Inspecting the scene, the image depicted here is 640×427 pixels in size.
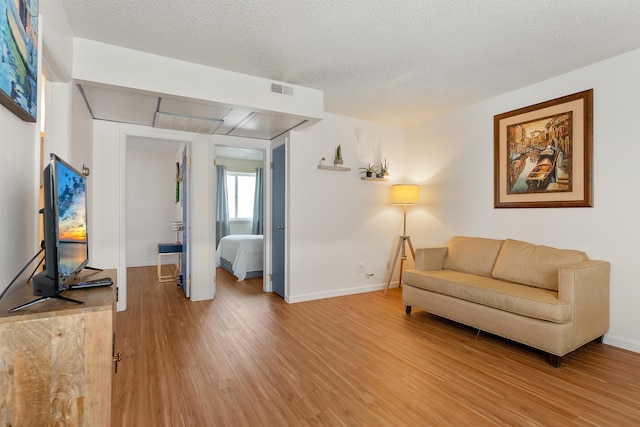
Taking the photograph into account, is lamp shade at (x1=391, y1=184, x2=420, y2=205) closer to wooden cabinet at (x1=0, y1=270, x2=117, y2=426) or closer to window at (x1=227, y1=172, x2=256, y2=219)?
wooden cabinet at (x1=0, y1=270, x2=117, y2=426)

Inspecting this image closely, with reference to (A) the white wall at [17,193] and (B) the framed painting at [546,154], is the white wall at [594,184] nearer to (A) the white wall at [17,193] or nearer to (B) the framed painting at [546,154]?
(B) the framed painting at [546,154]

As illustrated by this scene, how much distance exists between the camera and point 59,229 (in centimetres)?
126

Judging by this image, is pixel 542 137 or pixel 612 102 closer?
pixel 612 102

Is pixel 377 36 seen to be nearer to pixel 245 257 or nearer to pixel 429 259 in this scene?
pixel 429 259

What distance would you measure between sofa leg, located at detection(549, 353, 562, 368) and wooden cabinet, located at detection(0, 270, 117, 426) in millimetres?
2821

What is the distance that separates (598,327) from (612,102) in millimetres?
1937

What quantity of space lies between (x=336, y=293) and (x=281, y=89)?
2.69 m

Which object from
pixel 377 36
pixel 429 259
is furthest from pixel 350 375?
pixel 377 36

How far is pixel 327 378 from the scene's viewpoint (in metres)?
2.20

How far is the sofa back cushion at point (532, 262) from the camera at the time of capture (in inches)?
110

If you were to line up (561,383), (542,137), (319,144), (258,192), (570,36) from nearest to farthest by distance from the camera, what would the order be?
(561,383)
(570,36)
(542,137)
(319,144)
(258,192)

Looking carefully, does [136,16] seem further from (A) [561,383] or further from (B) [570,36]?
(A) [561,383]

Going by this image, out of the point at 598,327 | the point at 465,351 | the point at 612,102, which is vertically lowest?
the point at 465,351

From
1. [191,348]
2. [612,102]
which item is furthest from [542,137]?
[191,348]
